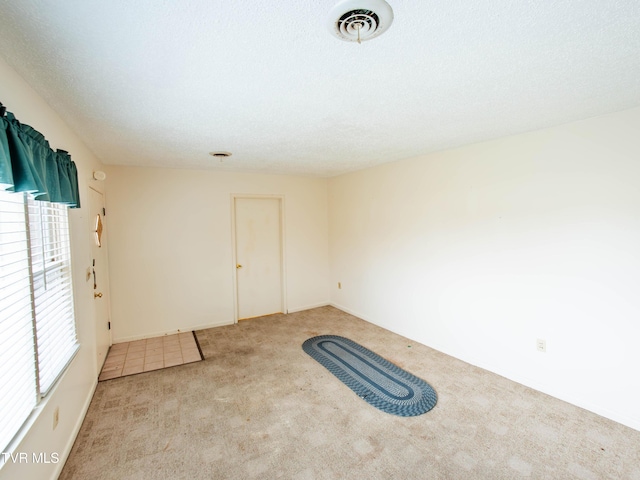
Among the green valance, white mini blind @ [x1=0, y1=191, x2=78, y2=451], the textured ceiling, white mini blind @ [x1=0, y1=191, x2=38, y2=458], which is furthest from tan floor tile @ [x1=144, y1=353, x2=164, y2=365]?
the textured ceiling

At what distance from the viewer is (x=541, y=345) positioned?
2705 millimetres

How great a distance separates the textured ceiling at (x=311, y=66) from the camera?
1108mm

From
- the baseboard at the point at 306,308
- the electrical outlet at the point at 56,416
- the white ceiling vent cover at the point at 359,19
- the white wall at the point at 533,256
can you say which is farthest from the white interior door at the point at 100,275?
the white wall at the point at 533,256

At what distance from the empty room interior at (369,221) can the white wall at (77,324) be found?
2 cm

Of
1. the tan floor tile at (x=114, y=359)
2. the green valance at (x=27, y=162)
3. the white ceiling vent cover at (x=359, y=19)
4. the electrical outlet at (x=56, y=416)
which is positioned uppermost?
the white ceiling vent cover at (x=359, y=19)

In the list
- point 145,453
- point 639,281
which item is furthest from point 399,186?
point 145,453

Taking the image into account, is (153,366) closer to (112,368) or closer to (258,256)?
(112,368)

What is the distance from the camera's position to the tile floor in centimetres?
321

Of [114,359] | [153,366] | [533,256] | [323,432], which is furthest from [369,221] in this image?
[114,359]

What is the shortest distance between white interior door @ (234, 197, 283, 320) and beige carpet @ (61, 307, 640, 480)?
68.2 inches

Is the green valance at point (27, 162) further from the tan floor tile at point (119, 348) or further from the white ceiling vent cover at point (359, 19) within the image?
the tan floor tile at point (119, 348)

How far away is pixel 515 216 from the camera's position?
281 centimetres

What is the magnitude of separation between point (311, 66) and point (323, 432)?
7.90 ft

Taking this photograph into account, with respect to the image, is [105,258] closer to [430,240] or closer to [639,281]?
[430,240]
